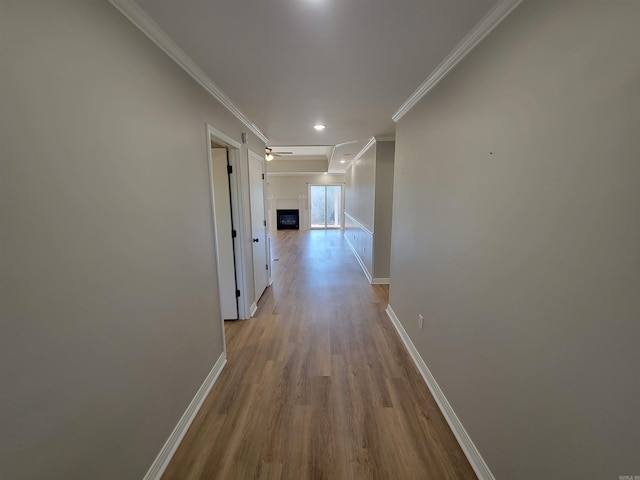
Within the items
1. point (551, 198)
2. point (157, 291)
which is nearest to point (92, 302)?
point (157, 291)

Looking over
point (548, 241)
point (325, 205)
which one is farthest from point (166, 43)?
point (325, 205)

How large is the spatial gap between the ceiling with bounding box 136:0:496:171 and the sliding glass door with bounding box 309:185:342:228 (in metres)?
8.48

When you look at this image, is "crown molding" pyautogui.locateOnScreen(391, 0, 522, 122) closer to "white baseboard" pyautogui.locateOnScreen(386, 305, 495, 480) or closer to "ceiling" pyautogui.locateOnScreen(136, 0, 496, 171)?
"ceiling" pyautogui.locateOnScreen(136, 0, 496, 171)

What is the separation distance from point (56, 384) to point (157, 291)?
568 mm

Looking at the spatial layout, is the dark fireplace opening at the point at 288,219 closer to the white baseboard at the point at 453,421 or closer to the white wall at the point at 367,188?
the white wall at the point at 367,188

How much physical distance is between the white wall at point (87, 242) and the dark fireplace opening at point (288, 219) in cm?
933

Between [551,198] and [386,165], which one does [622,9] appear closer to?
[551,198]

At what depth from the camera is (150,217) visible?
1324 millimetres

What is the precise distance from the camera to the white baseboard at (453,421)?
1380 mm

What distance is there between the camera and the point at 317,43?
147 centimetres

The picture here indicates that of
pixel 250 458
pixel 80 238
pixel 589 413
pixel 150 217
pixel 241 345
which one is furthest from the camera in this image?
pixel 241 345

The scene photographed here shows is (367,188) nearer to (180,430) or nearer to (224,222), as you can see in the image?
(224,222)

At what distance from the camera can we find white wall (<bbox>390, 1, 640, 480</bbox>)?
74 centimetres

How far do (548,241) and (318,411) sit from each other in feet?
5.73
